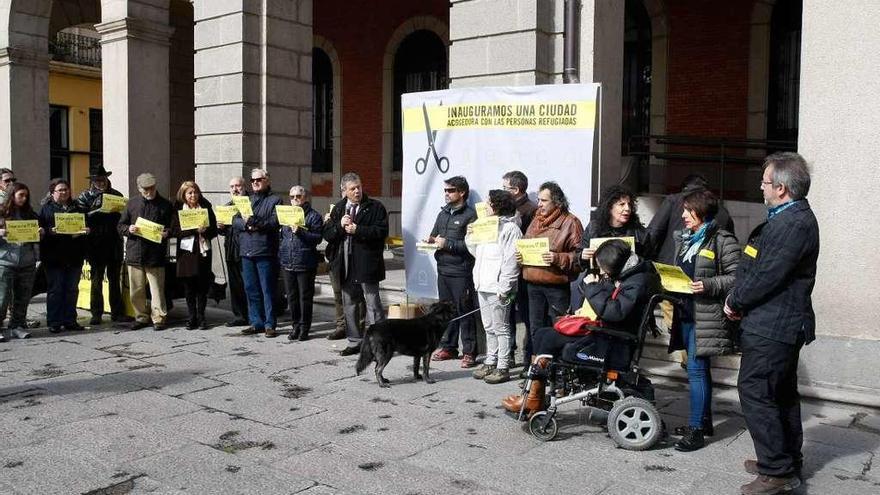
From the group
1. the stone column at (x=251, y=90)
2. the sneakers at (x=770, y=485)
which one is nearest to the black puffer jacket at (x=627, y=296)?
the sneakers at (x=770, y=485)

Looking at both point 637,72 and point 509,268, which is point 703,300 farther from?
point 637,72

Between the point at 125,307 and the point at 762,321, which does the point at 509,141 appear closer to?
the point at 762,321

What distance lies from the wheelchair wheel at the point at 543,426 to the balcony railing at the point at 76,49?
32100mm

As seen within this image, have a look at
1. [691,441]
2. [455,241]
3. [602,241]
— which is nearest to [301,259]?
[455,241]

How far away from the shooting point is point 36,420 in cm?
584

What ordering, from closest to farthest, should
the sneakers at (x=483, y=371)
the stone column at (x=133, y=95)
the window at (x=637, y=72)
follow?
the sneakers at (x=483, y=371), the stone column at (x=133, y=95), the window at (x=637, y=72)

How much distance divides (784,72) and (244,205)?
10.6 m

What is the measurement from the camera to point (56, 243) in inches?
373

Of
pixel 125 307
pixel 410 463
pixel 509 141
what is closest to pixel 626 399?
pixel 410 463

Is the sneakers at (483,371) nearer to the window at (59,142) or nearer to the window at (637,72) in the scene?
the window at (637,72)

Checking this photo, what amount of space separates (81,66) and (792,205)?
33.6 metres

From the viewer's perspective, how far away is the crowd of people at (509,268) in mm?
4445

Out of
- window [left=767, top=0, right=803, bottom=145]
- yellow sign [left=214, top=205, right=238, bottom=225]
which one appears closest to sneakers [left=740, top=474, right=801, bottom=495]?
yellow sign [left=214, top=205, right=238, bottom=225]

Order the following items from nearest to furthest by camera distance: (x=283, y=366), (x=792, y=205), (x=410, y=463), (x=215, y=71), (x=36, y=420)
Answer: (x=792, y=205)
(x=410, y=463)
(x=36, y=420)
(x=283, y=366)
(x=215, y=71)
